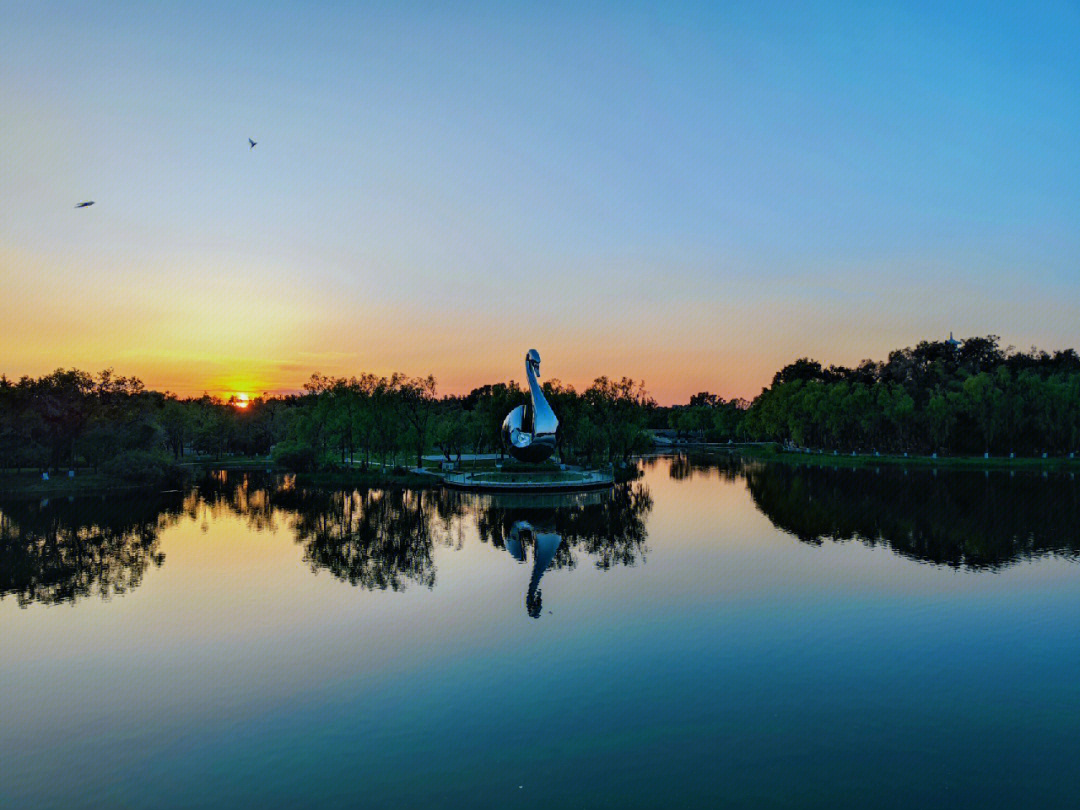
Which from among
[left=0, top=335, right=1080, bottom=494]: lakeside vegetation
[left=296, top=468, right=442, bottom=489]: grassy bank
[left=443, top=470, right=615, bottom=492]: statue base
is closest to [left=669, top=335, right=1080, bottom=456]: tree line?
[left=0, top=335, right=1080, bottom=494]: lakeside vegetation

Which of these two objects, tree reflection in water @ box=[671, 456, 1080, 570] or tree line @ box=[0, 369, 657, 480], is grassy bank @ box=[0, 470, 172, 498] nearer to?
tree line @ box=[0, 369, 657, 480]

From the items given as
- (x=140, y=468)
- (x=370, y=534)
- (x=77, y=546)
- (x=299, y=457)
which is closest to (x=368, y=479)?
(x=299, y=457)

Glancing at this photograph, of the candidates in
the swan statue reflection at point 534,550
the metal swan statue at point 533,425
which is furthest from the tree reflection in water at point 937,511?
the metal swan statue at point 533,425

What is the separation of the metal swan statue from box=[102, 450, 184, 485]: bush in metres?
24.6

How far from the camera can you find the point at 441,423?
6644 centimetres

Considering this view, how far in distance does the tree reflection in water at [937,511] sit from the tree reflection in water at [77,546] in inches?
937

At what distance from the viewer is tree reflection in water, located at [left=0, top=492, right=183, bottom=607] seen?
19125 millimetres

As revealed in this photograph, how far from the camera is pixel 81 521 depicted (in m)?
30.9

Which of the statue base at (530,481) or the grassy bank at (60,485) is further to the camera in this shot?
the grassy bank at (60,485)

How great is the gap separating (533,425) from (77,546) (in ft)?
83.8

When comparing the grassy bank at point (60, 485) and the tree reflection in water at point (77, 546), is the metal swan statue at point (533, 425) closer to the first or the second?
the tree reflection in water at point (77, 546)

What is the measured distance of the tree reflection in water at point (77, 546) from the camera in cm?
1912

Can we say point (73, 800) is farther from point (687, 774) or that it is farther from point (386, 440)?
point (386, 440)

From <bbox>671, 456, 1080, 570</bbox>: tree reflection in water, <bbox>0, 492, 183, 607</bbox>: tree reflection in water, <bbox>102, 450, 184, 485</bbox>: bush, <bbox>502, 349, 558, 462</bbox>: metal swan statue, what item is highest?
<bbox>502, 349, 558, 462</bbox>: metal swan statue
